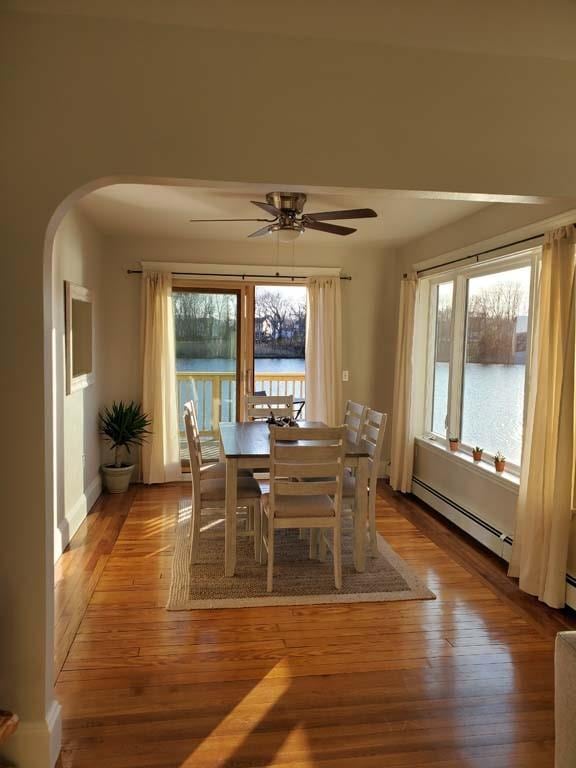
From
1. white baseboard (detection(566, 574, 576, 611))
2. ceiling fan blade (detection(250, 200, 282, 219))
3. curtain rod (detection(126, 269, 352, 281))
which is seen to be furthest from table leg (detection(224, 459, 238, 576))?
curtain rod (detection(126, 269, 352, 281))

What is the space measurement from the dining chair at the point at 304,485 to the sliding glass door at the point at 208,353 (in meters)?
2.81

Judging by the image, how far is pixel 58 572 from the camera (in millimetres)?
3602

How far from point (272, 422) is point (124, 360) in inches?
85.9

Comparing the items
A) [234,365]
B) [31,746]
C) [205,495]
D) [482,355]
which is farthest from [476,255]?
[31,746]

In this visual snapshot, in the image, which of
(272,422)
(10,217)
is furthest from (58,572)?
(10,217)

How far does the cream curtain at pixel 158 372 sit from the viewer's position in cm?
567

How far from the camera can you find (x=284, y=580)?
3.50 meters

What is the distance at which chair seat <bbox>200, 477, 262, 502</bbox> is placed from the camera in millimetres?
3740

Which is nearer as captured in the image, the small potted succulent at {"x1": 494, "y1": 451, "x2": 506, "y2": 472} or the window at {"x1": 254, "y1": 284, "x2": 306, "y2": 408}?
the small potted succulent at {"x1": 494, "y1": 451, "x2": 506, "y2": 472}

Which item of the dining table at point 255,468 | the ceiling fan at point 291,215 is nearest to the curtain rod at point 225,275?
the ceiling fan at point 291,215

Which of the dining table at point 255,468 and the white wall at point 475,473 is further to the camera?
the white wall at point 475,473

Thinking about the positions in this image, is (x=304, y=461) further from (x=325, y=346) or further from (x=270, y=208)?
(x=325, y=346)

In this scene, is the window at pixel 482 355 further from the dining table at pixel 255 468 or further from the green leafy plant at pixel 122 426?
the green leafy plant at pixel 122 426

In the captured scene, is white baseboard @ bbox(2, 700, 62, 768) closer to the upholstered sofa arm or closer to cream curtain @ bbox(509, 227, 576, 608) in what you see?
the upholstered sofa arm
